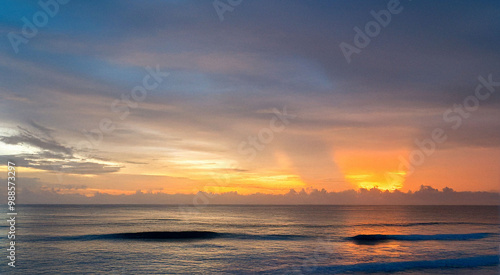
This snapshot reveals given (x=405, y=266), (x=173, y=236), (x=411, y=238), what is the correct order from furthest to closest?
(x=173, y=236) → (x=411, y=238) → (x=405, y=266)

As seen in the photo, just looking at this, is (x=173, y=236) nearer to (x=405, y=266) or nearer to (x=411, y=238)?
(x=411, y=238)

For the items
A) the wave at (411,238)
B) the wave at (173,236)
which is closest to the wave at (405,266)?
the wave at (411,238)

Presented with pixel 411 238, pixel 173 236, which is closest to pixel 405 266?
pixel 411 238

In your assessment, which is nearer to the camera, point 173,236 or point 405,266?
point 405,266

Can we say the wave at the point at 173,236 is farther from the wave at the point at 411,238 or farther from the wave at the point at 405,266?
the wave at the point at 405,266

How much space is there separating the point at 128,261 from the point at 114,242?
47.3 ft

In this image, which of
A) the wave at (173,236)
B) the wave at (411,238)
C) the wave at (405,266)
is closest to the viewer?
the wave at (405,266)

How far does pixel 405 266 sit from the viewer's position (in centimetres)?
2731

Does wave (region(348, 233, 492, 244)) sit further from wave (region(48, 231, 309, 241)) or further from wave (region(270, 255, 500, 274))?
wave (region(270, 255, 500, 274))

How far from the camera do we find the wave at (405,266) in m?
26.2

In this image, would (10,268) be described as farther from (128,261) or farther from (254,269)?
(254,269)

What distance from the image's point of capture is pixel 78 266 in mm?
27625

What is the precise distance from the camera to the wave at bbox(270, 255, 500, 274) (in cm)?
2623

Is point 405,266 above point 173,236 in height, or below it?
above
